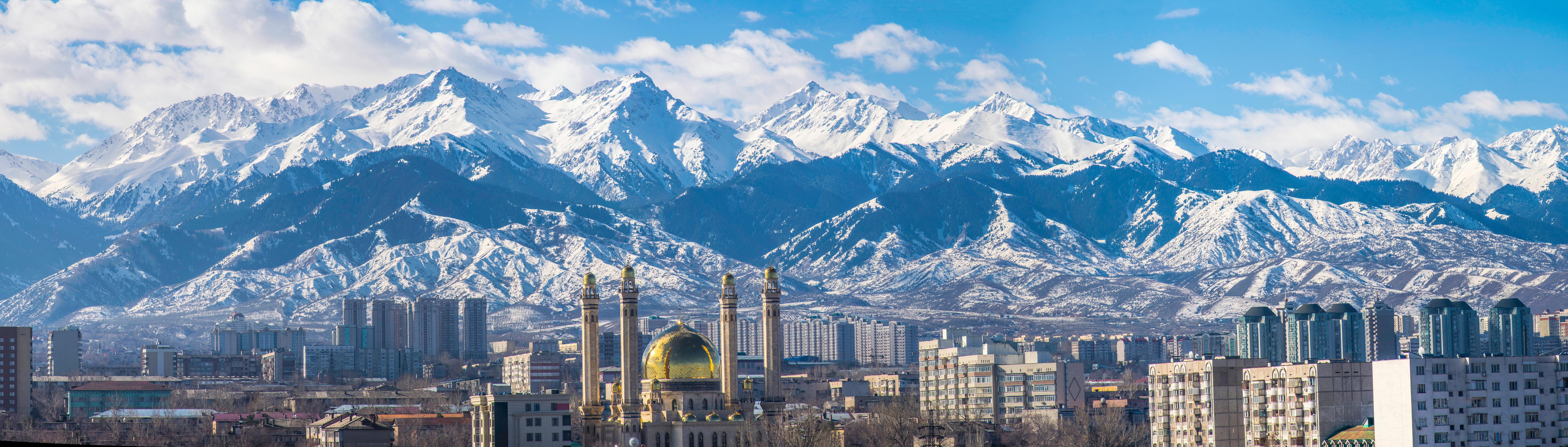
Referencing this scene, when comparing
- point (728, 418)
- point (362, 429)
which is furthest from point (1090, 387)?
point (362, 429)

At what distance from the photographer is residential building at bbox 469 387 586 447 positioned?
100 m

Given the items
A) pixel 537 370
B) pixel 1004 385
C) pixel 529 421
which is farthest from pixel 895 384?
pixel 529 421

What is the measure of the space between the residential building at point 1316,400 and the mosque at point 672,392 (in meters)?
27.5

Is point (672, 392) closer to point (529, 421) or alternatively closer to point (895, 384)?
point (529, 421)

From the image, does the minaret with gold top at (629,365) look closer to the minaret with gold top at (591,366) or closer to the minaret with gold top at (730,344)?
the minaret with gold top at (591,366)

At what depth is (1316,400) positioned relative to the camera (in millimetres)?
84750

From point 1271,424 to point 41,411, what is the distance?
94.8 metres

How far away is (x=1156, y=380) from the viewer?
95500 mm

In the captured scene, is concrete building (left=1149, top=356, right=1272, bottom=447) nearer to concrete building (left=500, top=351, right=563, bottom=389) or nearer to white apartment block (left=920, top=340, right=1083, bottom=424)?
white apartment block (left=920, top=340, right=1083, bottom=424)

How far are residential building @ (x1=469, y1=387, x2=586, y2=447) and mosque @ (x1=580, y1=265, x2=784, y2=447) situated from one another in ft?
16.7

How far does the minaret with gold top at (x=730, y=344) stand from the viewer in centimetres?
11331

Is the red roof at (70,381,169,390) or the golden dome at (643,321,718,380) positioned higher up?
the golden dome at (643,321,718,380)

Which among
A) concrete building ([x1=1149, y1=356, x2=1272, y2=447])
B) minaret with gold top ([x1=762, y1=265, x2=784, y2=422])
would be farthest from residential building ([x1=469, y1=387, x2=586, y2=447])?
concrete building ([x1=1149, y1=356, x2=1272, y2=447])

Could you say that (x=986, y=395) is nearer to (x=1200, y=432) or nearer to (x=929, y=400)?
(x=929, y=400)
